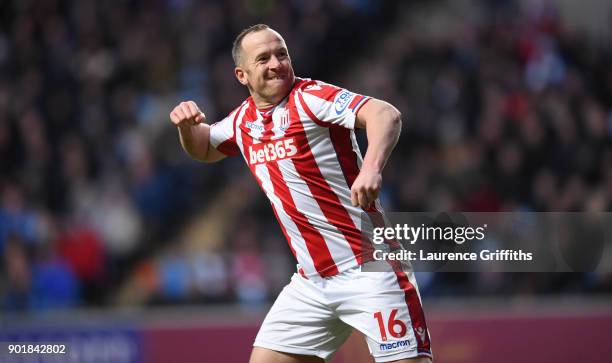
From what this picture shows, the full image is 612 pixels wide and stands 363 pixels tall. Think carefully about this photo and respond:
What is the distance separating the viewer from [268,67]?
5262mm

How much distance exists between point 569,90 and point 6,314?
6835mm

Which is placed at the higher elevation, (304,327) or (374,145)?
(374,145)

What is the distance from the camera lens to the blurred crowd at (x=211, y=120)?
9719mm

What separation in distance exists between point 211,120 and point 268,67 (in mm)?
5935

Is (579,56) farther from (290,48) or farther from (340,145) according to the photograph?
(340,145)

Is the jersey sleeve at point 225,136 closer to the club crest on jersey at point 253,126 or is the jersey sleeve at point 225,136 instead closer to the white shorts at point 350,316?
the club crest on jersey at point 253,126

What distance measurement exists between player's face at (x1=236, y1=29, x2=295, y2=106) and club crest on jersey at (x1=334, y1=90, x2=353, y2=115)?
0.37 metres

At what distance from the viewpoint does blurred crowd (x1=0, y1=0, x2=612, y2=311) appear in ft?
31.9

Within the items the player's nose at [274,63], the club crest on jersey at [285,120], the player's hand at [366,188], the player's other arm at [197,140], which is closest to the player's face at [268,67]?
the player's nose at [274,63]

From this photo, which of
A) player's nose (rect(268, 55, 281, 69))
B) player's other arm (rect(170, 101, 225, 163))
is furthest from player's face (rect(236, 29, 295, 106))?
player's other arm (rect(170, 101, 225, 163))

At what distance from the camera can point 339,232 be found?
519 centimetres

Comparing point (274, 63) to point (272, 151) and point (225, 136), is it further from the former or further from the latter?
point (225, 136)

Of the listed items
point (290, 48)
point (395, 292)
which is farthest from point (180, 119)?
point (290, 48)

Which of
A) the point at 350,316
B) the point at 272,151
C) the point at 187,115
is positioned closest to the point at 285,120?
the point at 272,151
